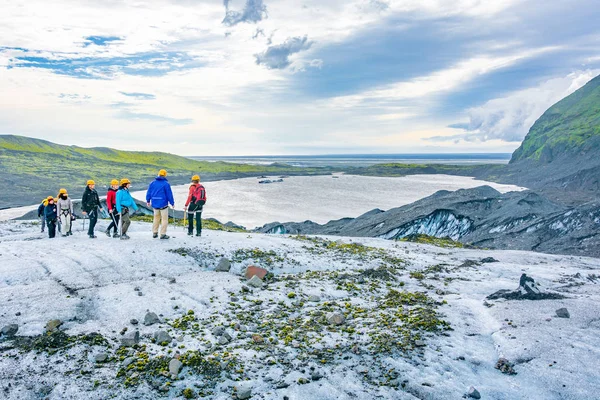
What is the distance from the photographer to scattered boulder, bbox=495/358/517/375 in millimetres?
6723

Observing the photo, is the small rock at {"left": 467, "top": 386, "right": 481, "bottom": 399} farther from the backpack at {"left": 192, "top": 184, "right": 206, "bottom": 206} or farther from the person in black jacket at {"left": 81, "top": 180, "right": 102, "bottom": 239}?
the person in black jacket at {"left": 81, "top": 180, "right": 102, "bottom": 239}

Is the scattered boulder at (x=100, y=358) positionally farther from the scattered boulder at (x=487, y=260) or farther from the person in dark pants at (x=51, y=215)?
the scattered boulder at (x=487, y=260)

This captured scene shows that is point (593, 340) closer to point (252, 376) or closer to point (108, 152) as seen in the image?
point (252, 376)

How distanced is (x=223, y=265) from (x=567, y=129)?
455ft

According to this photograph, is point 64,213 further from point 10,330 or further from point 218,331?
point 218,331

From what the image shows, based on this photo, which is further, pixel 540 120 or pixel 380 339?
pixel 540 120

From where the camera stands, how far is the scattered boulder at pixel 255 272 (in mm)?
11633

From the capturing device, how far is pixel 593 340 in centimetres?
771

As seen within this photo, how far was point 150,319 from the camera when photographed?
26.6 feet

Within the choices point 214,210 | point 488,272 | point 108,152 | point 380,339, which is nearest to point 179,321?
point 380,339

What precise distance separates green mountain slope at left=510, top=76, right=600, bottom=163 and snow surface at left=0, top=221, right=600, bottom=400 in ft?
355

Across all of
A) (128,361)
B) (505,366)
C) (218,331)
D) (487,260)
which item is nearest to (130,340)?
(128,361)

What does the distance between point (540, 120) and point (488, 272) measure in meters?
157

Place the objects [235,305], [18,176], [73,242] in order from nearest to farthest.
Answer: [235,305]
[73,242]
[18,176]
